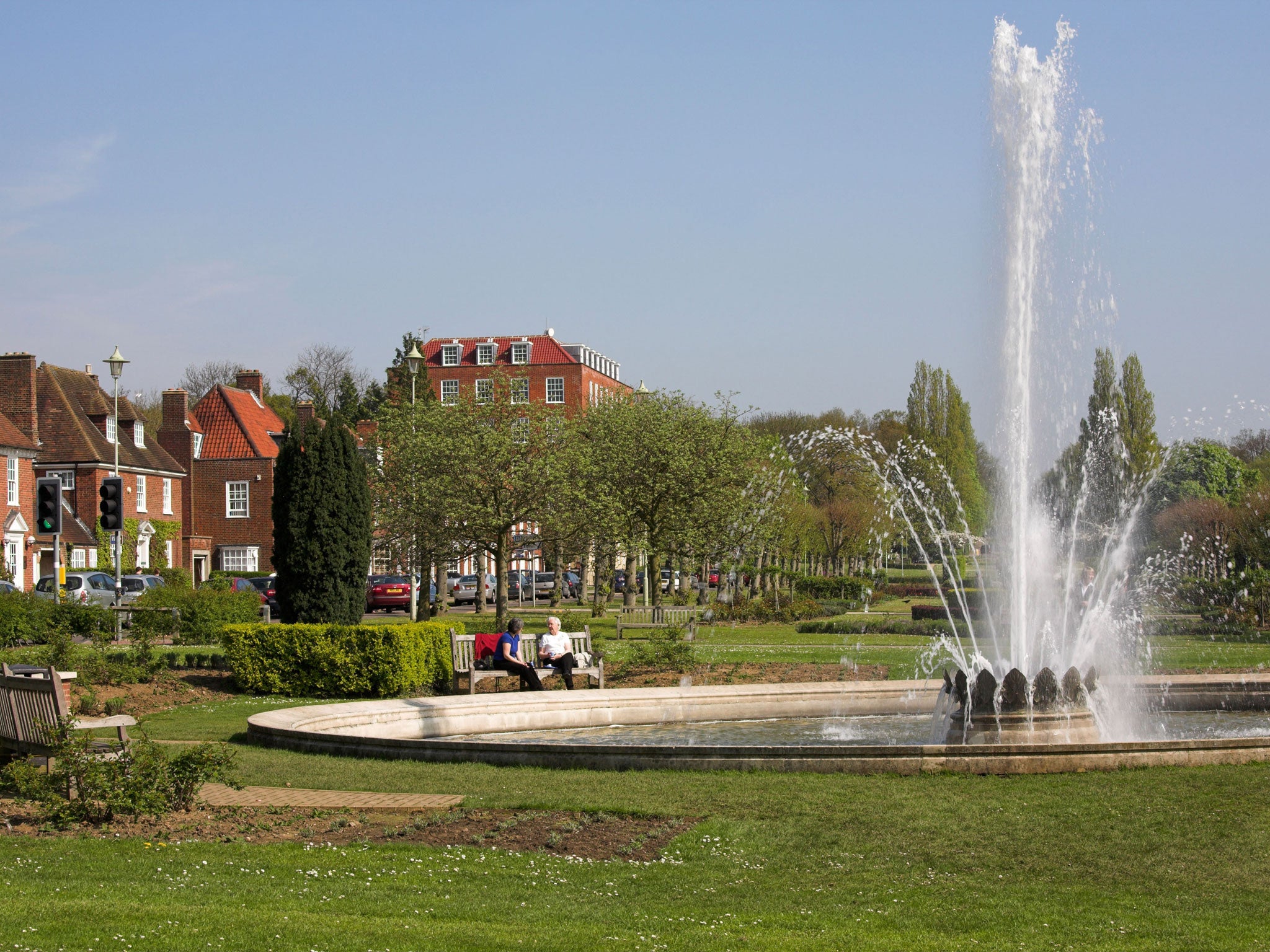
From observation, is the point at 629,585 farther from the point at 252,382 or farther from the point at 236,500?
the point at 252,382

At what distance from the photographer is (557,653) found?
60.1 ft

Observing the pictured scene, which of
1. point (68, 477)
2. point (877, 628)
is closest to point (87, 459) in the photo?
point (68, 477)

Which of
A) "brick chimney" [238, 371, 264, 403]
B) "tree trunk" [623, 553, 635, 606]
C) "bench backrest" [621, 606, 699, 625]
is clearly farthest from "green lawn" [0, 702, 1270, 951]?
"brick chimney" [238, 371, 264, 403]

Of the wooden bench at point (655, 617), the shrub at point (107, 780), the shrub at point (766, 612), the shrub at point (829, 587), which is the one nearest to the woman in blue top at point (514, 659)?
the shrub at point (107, 780)

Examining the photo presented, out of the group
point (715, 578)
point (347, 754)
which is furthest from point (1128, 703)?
point (715, 578)

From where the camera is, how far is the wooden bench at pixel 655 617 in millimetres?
32562

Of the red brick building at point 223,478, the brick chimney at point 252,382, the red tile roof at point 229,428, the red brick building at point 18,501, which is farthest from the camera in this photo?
the brick chimney at point 252,382

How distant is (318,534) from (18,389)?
119 feet

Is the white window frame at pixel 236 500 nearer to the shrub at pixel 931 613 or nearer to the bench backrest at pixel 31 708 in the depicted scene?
the shrub at pixel 931 613

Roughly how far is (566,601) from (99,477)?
23283mm

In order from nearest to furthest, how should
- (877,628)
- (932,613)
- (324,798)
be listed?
1. (324,798)
2. (877,628)
3. (932,613)

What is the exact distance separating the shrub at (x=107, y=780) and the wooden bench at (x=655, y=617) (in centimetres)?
2293

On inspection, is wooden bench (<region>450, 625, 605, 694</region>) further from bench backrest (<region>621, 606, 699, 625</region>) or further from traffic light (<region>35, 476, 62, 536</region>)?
bench backrest (<region>621, 606, 699, 625</region>)

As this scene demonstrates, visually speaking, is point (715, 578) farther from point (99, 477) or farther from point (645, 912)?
point (645, 912)
